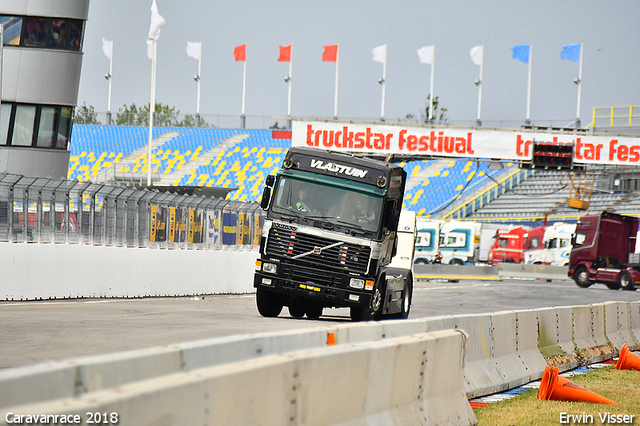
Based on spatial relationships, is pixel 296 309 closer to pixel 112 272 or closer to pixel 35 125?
pixel 112 272

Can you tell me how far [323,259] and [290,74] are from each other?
59.2 m

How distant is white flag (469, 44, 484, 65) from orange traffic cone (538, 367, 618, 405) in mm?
55907

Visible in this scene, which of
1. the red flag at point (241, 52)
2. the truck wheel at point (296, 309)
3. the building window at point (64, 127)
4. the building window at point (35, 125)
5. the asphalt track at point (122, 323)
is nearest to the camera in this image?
the asphalt track at point (122, 323)

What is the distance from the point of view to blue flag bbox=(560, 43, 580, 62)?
5816cm

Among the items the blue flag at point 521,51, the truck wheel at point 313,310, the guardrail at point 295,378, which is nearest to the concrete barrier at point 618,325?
the guardrail at point 295,378

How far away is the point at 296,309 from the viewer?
59.5 ft

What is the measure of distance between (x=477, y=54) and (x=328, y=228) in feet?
165

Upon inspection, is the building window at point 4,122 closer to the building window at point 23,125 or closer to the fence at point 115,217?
the building window at point 23,125

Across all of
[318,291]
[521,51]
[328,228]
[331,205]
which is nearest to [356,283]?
[318,291]

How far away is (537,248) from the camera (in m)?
58.2

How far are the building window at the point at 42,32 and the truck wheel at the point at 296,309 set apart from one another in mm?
16295

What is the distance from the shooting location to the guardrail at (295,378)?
3.79m

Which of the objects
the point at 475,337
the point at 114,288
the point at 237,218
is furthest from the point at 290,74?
the point at 475,337

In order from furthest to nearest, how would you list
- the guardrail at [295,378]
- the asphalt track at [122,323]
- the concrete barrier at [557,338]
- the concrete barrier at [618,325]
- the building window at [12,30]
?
the building window at [12,30]
the concrete barrier at [618,325]
the concrete barrier at [557,338]
the asphalt track at [122,323]
the guardrail at [295,378]
